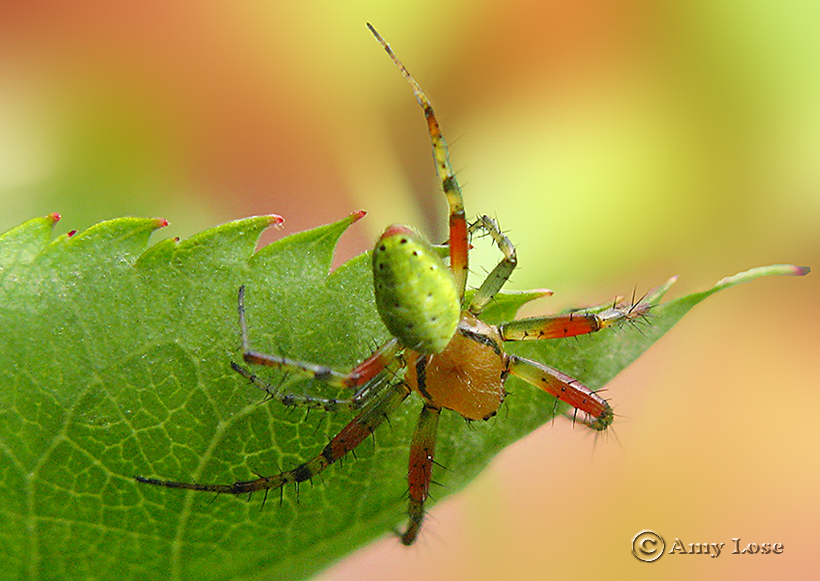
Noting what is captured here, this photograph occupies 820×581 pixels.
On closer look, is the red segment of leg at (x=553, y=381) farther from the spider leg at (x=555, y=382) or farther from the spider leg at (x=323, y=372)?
the spider leg at (x=323, y=372)

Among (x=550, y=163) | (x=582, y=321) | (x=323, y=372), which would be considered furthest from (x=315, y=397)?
(x=550, y=163)

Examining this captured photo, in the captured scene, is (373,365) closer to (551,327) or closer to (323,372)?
(323,372)

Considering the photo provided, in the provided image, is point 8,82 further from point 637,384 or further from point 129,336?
point 637,384

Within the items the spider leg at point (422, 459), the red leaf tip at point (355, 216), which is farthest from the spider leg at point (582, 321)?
the red leaf tip at point (355, 216)

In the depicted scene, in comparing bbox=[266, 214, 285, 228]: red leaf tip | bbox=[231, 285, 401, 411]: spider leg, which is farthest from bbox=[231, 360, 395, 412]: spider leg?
bbox=[266, 214, 285, 228]: red leaf tip

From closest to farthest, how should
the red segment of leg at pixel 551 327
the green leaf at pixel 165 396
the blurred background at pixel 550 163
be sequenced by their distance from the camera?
the green leaf at pixel 165 396
the red segment of leg at pixel 551 327
the blurred background at pixel 550 163

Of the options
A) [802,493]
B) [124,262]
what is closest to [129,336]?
[124,262]

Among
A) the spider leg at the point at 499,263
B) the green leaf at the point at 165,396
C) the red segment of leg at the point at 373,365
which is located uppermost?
the spider leg at the point at 499,263
